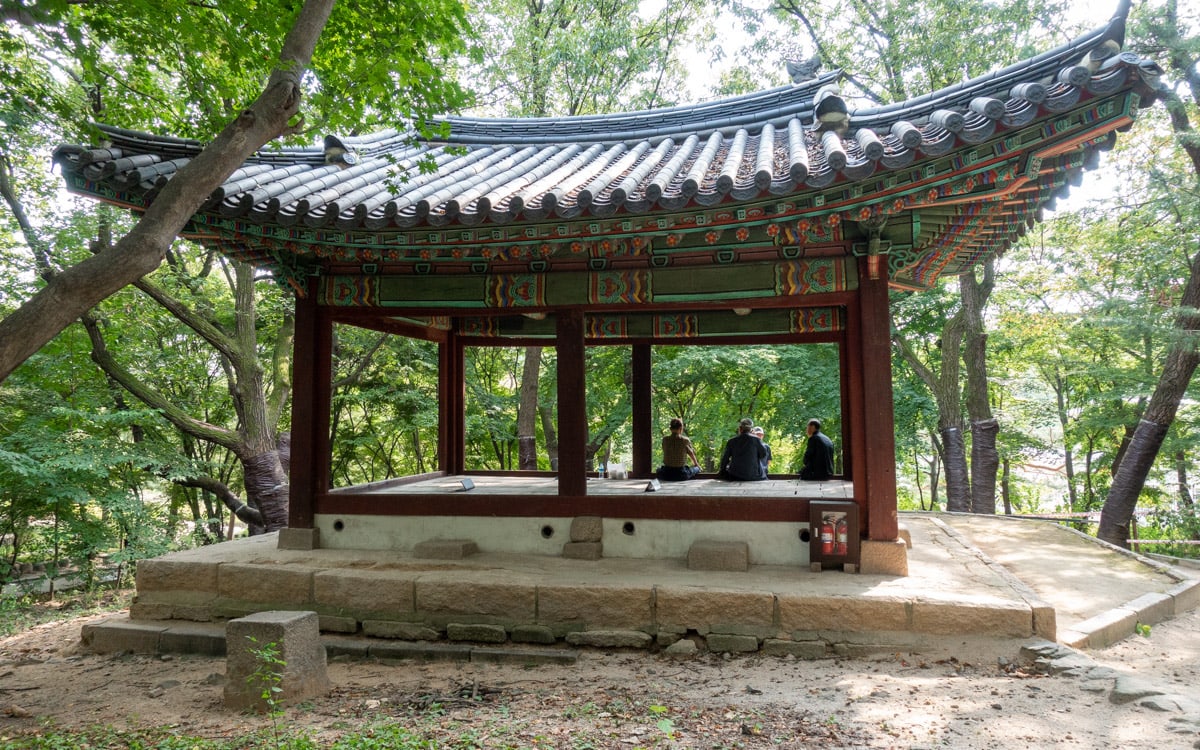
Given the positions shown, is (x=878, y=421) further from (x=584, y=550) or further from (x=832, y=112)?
(x=584, y=550)

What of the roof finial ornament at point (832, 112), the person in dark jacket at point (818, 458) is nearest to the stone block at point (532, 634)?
the person in dark jacket at point (818, 458)

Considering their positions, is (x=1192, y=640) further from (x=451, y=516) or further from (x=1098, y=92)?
(x=451, y=516)

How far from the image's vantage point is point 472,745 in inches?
156

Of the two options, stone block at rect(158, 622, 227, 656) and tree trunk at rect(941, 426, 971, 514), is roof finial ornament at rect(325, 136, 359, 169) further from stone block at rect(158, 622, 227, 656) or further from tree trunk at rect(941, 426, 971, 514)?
tree trunk at rect(941, 426, 971, 514)

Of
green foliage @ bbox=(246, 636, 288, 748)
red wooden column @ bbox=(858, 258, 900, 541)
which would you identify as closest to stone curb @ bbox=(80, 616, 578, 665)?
green foliage @ bbox=(246, 636, 288, 748)

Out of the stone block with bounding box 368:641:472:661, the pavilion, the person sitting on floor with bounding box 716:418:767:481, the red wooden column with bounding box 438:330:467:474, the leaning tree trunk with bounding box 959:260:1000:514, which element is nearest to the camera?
the pavilion

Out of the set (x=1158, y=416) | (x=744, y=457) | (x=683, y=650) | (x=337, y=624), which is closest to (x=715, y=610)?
(x=683, y=650)

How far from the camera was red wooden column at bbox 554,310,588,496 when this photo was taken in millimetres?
7328

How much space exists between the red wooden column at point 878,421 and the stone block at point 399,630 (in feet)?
13.5

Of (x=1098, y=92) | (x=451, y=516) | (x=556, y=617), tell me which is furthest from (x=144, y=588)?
(x=1098, y=92)

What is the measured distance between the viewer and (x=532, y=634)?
20.1 ft

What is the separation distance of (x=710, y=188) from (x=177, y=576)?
21.0ft

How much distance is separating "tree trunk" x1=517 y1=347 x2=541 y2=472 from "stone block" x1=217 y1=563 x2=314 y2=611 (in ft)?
26.1

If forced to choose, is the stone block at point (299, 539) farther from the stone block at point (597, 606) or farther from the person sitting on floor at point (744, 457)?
the person sitting on floor at point (744, 457)
